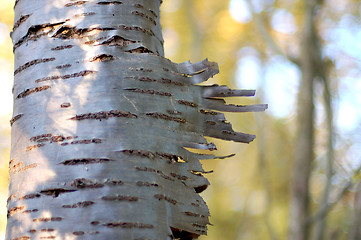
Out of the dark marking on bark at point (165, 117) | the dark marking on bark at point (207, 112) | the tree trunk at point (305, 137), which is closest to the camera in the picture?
the dark marking on bark at point (165, 117)

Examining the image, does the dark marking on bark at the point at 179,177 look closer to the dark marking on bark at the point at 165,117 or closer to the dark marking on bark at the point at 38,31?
the dark marking on bark at the point at 165,117

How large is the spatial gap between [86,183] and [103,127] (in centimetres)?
11

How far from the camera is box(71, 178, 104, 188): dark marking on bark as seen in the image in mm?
731

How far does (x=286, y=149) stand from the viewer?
9836 millimetres

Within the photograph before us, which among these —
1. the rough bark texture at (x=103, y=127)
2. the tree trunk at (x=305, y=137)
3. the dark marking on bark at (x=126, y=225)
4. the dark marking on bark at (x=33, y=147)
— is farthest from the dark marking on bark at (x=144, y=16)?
the tree trunk at (x=305, y=137)

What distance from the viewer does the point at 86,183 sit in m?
0.73

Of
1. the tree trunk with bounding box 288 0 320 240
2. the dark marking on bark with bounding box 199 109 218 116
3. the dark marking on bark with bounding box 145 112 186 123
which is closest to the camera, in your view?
the dark marking on bark with bounding box 145 112 186 123

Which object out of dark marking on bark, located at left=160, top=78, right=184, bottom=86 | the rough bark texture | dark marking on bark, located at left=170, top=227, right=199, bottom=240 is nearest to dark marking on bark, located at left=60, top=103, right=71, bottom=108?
the rough bark texture

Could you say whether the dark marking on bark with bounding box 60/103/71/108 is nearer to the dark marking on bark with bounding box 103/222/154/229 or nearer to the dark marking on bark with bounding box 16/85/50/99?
the dark marking on bark with bounding box 16/85/50/99

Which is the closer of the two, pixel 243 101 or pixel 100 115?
pixel 100 115

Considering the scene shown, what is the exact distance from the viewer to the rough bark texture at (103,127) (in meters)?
0.73

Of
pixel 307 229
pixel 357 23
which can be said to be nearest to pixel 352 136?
pixel 307 229

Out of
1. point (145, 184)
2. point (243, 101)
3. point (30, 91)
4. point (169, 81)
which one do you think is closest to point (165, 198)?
point (145, 184)

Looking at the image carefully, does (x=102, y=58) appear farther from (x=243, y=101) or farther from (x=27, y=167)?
(x=243, y=101)
